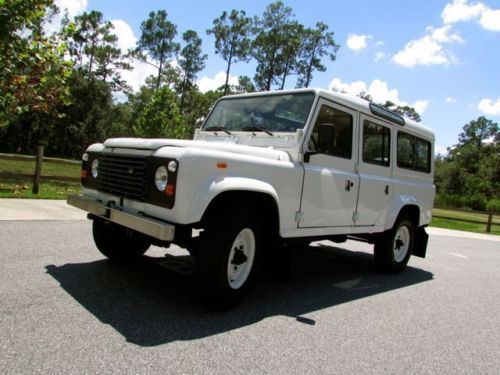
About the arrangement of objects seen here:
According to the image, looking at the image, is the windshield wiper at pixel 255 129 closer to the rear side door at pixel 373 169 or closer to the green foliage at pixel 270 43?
the rear side door at pixel 373 169

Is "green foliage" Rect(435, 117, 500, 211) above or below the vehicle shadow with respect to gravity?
above

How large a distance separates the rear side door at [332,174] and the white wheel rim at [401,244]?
1771 mm

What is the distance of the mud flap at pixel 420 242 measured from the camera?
7188 millimetres

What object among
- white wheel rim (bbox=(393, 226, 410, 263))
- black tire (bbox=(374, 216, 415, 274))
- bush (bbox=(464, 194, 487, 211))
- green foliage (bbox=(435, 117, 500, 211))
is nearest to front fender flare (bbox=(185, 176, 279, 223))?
black tire (bbox=(374, 216, 415, 274))

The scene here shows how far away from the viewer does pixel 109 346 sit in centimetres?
301

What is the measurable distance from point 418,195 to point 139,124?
32860mm

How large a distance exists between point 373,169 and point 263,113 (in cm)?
173

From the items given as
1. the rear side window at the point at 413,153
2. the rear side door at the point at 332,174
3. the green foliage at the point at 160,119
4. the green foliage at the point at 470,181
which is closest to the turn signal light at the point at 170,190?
the rear side door at the point at 332,174

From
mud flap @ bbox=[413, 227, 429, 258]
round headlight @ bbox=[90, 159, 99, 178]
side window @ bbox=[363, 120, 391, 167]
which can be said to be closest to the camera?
round headlight @ bbox=[90, 159, 99, 178]

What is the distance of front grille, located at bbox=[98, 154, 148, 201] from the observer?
12.6ft

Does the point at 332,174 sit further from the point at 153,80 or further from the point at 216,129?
the point at 153,80

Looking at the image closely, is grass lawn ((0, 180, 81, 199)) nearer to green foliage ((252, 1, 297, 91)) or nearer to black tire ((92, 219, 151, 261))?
black tire ((92, 219, 151, 261))

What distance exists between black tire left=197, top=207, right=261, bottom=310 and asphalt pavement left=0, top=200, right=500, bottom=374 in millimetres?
209

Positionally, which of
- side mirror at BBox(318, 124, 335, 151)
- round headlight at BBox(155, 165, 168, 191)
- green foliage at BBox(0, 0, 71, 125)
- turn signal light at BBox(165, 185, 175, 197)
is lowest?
turn signal light at BBox(165, 185, 175, 197)
